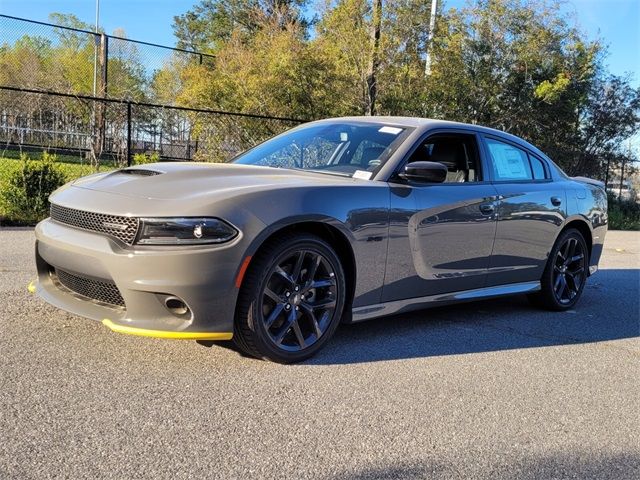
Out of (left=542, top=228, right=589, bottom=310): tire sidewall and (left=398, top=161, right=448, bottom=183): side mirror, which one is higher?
(left=398, top=161, right=448, bottom=183): side mirror

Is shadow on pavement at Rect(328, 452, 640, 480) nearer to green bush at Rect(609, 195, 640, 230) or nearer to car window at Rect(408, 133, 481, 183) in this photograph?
car window at Rect(408, 133, 481, 183)

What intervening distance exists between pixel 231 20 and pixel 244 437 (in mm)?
50512

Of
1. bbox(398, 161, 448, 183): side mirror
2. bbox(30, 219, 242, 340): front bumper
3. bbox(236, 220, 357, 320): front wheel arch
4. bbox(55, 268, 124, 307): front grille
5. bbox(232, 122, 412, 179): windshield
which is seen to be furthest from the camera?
bbox(232, 122, 412, 179): windshield

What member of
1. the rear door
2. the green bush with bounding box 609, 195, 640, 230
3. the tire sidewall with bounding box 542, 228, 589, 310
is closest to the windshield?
the rear door

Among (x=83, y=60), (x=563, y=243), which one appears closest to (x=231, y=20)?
(x=83, y=60)

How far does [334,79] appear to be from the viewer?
14047 mm

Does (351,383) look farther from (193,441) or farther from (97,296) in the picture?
(97,296)

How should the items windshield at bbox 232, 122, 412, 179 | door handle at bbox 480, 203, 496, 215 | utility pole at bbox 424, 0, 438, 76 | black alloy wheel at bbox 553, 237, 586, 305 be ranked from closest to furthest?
windshield at bbox 232, 122, 412, 179 → door handle at bbox 480, 203, 496, 215 → black alloy wheel at bbox 553, 237, 586, 305 → utility pole at bbox 424, 0, 438, 76

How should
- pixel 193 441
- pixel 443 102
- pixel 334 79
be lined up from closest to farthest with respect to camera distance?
pixel 193 441, pixel 334 79, pixel 443 102

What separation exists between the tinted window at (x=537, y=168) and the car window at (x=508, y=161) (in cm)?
7

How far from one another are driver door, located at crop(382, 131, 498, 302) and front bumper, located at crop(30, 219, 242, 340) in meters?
1.26

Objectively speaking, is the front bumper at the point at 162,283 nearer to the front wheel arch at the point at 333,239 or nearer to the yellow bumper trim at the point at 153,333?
the yellow bumper trim at the point at 153,333

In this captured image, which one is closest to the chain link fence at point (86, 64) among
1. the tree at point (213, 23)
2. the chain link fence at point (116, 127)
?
the chain link fence at point (116, 127)

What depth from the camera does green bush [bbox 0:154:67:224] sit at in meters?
9.32
